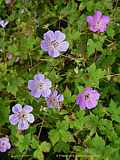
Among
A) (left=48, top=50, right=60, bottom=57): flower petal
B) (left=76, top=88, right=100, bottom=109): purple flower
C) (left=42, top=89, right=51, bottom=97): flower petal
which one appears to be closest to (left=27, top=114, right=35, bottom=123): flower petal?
(left=42, top=89, right=51, bottom=97): flower petal

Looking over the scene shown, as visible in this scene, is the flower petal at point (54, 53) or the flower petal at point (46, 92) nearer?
the flower petal at point (46, 92)

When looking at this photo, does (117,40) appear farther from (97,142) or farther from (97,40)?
(97,142)

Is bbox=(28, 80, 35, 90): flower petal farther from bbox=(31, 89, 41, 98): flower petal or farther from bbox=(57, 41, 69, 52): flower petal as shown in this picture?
bbox=(57, 41, 69, 52): flower petal

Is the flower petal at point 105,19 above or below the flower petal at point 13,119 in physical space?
above

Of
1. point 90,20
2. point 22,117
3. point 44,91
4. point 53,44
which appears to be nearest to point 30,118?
point 22,117

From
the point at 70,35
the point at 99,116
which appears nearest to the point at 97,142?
the point at 99,116

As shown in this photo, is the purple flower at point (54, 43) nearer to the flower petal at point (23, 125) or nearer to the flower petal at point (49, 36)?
the flower petal at point (49, 36)

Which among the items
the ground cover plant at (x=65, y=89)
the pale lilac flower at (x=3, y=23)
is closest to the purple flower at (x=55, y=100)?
the ground cover plant at (x=65, y=89)

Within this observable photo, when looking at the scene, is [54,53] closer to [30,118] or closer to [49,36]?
[49,36]
